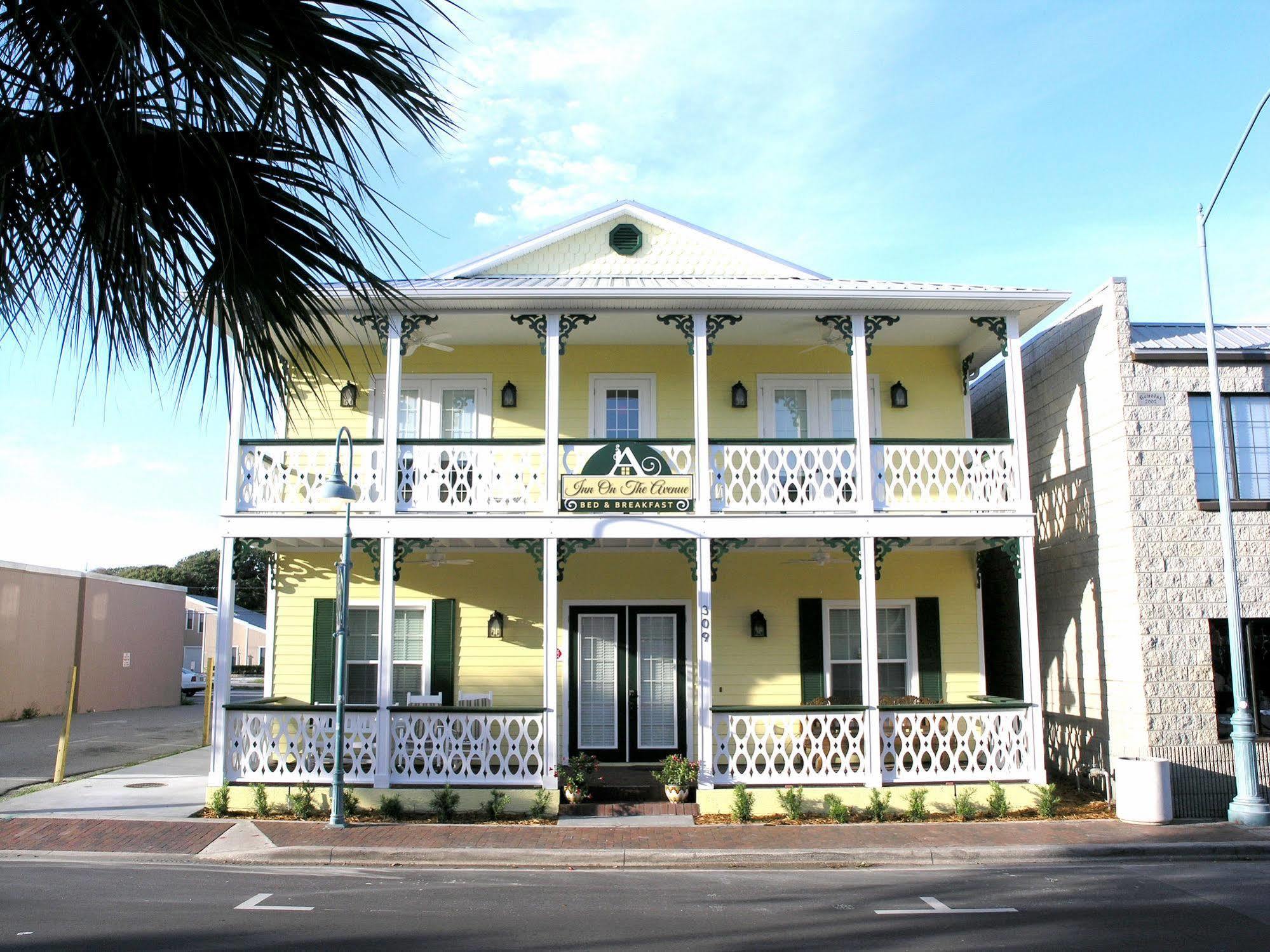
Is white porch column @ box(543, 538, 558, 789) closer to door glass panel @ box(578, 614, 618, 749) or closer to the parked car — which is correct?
door glass panel @ box(578, 614, 618, 749)

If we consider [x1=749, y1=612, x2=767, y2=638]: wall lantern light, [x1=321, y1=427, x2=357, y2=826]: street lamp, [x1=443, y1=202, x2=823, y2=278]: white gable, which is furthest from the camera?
[x1=443, y1=202, x2=823, y2=278]: white gable

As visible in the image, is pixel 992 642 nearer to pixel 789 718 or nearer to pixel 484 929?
pixel 789 718

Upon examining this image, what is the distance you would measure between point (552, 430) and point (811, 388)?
188 inches

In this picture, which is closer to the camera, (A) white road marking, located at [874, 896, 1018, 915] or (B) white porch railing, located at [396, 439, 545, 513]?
(A) white road marking, located at [874, 896, 1018, 915]

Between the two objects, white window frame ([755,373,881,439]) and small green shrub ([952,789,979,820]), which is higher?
white window frame ([755,373,881,439])

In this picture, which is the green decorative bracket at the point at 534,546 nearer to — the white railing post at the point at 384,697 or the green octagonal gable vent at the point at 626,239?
the white railing post at the point at 384,697

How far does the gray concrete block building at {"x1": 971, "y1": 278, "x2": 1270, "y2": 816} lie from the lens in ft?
40.4

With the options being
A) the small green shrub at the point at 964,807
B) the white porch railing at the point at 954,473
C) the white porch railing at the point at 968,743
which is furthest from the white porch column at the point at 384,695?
the small green shrub at the point at 964,807

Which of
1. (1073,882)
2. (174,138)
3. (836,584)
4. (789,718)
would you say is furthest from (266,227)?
(836,584)

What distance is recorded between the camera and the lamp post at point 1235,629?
456 inches

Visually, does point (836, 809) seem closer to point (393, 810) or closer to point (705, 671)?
point (705, 671)

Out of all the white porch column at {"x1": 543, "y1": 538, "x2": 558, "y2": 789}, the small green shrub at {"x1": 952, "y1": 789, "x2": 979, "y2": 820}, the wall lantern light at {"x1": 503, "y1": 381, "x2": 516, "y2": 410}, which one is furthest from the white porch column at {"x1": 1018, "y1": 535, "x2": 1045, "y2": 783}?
the wall lantern light at {"x1": 503, "y1": 381, "x2": 516, "y2": 410}

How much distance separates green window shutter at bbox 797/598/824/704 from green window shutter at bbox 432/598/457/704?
206 inches

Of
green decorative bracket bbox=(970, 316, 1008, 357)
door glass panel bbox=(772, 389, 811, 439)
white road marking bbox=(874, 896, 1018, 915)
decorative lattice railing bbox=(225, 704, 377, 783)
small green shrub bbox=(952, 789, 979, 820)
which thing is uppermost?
green decorative bracket bbox=(970, 316, 1008, 357)
